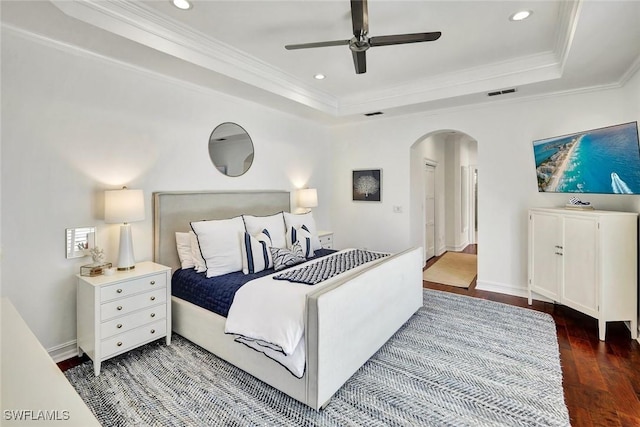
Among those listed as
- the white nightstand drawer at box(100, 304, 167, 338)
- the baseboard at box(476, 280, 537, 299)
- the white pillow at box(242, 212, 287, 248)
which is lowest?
the baseboard at box(476, 280, 537, 299)

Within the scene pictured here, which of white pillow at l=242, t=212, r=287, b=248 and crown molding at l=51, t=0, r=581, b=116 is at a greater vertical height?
crown molding at l=51, t=0, r=581, b=116

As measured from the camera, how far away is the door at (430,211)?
6.02m

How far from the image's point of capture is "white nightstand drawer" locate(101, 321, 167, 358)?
236 cm

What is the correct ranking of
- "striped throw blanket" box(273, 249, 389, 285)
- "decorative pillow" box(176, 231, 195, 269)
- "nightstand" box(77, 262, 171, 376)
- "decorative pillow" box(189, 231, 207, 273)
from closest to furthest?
"nightstand" box(77, 262, 171, 376) < "striped throw blanket" box(273, 249, 389, 285) < "decorative pillow" box(189, 231, 207, 273) < "decorative pillow" box(176, 231, 195, 269)

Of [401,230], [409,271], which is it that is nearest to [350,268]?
[409,271]

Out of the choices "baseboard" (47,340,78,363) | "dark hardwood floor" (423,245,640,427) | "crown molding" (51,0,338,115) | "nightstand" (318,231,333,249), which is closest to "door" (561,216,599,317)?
"dark hardwood floor" (423,245,640,427)

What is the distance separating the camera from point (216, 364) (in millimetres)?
2461

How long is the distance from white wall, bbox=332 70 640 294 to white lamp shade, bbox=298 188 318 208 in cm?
94

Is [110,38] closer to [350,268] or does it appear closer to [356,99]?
[350,268]

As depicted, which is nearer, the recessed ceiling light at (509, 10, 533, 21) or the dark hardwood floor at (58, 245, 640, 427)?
the dark hardwood floor at (58, 245, 640, 427)

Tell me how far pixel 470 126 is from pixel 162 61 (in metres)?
3.84

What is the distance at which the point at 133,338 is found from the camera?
2498 mm

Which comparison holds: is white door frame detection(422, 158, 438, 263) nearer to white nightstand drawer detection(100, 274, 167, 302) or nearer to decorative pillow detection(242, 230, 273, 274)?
decorative pillow detection(242, 230, 273, 274)

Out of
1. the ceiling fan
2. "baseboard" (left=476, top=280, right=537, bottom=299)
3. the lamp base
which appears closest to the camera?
the ceiling fan
